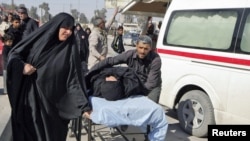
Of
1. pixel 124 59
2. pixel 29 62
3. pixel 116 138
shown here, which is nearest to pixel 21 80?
pixel 29 62

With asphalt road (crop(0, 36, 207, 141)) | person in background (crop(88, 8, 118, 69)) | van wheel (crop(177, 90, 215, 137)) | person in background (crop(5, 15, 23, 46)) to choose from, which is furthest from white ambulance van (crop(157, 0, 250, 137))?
person in background (crop(5, 15, 23, 46))

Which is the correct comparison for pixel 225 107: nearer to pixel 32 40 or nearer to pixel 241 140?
pixel 241 140

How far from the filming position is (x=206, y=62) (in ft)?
18.3

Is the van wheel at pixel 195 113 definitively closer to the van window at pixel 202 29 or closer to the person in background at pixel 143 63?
the van window at pixel 202 29

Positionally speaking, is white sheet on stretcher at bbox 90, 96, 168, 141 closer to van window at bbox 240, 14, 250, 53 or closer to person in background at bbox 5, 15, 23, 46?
van window at bbox 240, 14, 250, 53

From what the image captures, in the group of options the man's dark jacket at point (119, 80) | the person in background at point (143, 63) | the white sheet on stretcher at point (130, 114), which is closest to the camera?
the white sheet on stretcher at point (130, 114)

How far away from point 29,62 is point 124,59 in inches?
58.1

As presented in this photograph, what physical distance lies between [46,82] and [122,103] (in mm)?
822

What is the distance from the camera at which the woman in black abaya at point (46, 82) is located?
12.6ft

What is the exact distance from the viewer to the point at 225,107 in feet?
17.5

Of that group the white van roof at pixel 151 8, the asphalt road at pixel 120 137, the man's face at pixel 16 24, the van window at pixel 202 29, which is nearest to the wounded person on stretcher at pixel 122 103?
the asphalt road at pixel 120 137

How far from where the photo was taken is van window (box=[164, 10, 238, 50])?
5.45m

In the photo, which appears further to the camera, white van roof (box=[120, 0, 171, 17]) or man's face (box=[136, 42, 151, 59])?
white van roof (box=[120, 0, 171, 17])

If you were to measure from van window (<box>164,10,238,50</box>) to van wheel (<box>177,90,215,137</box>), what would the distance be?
29.6 inches
